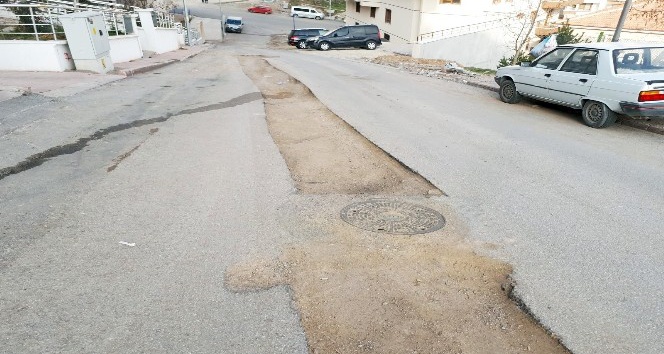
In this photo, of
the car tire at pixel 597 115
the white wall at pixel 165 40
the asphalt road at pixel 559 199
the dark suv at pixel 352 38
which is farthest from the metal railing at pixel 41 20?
the car tire at pixel 597 115

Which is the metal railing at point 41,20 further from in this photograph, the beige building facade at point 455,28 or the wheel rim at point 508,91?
the beige building facade at point 455,28

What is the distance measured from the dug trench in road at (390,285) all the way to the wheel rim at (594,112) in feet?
18.2

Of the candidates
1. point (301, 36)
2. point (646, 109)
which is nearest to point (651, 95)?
point (646, 109)

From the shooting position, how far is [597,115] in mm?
8727

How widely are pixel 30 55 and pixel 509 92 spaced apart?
14.9 meters

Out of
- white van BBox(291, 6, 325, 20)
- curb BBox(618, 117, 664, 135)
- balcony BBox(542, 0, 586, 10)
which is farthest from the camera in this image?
white van BBox(291, 6, 325, 20)

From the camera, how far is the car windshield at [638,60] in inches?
329

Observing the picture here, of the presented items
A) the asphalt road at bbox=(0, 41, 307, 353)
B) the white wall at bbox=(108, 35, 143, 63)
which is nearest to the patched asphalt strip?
the asphalt road at bbox=(0, 41, 307, 353)

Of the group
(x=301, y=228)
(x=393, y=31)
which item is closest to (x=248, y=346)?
(x=301, y=228)

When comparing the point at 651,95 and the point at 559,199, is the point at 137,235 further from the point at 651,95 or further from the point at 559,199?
the point at 651,95

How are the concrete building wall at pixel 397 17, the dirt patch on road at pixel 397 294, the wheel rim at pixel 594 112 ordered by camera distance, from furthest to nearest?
the concrete building wall at pixel 397 17 < the wheel rim at pixel 594 112 < the dirt patch on road at pixel 397 294

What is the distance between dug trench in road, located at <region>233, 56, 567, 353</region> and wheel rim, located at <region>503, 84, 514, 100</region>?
291 inches

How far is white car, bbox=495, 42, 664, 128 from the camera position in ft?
25.6

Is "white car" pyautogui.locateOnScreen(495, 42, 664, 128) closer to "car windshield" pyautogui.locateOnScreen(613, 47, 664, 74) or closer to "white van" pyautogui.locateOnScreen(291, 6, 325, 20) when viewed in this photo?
"car windshield" pyautogui.locateOnScreen(613, 47, 664, 74)
